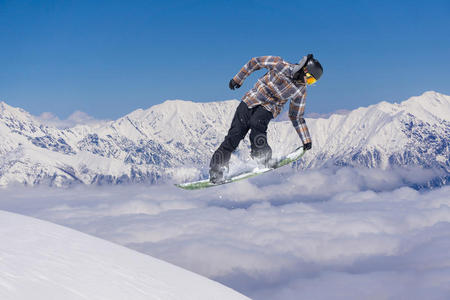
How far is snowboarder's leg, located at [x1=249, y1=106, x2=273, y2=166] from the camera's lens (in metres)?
8.43

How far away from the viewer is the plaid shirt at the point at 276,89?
816 centimetres

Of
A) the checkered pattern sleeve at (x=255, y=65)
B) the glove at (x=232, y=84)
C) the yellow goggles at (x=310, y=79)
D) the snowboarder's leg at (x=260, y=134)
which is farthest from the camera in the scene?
the glove at (x=232, y=84)

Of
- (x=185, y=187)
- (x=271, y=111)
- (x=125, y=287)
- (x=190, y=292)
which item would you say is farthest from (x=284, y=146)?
(x=125, y=287)

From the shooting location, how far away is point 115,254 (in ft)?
34.0

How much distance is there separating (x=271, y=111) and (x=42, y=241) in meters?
6.06

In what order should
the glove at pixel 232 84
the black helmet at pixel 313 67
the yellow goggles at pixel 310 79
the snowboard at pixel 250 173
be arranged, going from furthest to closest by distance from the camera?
the snowboard at pixel 250 173 < the glove at pixel 232 84 < the yellow goggles at pixel 310 79 < the black helmet at pixel 313 67

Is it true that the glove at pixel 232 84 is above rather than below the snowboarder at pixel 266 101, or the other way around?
above

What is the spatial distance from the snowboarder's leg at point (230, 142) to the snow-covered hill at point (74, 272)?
292cm

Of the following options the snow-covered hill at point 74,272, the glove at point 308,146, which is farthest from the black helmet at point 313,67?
the snow-covered hill at point 74,272

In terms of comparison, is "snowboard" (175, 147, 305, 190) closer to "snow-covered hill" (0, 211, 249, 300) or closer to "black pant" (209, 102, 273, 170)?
"black pant" (209, 102, 273, 170)

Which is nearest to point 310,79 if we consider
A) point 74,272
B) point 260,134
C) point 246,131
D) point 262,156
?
point 260,134

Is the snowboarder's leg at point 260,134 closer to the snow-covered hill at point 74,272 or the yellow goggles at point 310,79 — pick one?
the yellow goggles at point 310,79

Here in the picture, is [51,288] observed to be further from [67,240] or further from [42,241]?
[67,240]

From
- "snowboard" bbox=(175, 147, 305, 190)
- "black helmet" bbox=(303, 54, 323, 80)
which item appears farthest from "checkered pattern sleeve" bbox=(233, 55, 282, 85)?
"snowboard" bbox=(175, 147, 305, 190)
